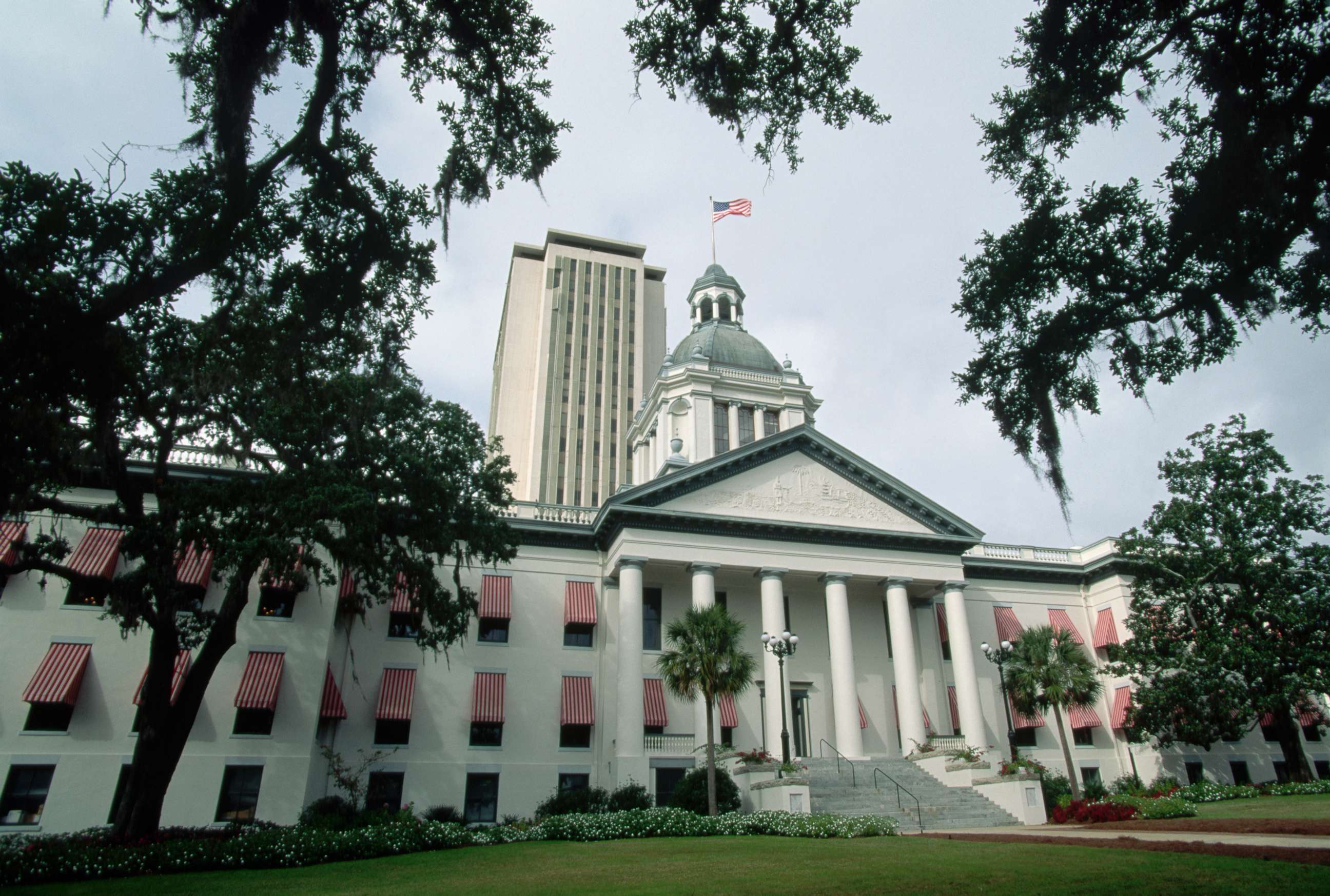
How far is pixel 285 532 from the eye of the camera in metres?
18.5

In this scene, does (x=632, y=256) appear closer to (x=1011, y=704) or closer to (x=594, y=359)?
(x=594, y=359)

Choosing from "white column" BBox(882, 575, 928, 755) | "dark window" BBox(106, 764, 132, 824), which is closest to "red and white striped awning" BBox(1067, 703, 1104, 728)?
"white column" BBox(882, 575, 928, 755)

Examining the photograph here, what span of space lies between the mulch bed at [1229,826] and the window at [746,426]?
84.8 ft

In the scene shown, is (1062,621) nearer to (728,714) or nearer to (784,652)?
(728,714)

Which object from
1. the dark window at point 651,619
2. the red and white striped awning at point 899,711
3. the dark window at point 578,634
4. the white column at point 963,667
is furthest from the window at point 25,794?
the white column at point 963,667

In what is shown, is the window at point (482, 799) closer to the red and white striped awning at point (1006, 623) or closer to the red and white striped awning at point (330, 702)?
the red and white striped awning at point (330, 702)

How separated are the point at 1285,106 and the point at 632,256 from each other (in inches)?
3601

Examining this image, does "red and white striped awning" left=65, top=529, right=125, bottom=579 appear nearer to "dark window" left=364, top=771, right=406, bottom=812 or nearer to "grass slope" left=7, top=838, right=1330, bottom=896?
"dark window" left=364, top=771, right=406, bottom=812

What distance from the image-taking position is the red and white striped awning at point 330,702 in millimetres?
27141

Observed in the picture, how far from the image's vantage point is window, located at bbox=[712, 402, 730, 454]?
43.8m

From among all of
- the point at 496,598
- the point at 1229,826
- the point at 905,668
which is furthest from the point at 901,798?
the point at 496,598

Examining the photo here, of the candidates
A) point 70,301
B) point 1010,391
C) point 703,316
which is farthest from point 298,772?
point 703,316

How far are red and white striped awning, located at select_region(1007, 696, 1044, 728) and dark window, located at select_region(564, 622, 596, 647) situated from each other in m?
16.2

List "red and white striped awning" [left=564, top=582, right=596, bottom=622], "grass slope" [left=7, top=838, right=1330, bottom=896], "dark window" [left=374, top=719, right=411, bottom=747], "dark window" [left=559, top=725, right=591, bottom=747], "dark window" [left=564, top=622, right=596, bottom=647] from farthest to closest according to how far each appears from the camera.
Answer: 1. "dark window" [left=564, top=622, right=596, bottom=647]
2. "red and white striped awning" [left=564, top=582, right=596, bottom=622]
3. "dark window" [left=559, top=725, right=591, bottom=747]
4. "dark window" [left=374, top=719, right=411, bottom=747]
5. "grass slope" [left=7, top=838, right=1330, bottom=896]
